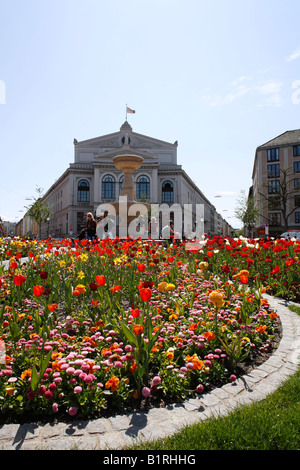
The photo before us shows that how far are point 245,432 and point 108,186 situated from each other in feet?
200

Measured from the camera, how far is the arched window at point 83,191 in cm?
6400

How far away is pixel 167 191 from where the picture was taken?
214 feet

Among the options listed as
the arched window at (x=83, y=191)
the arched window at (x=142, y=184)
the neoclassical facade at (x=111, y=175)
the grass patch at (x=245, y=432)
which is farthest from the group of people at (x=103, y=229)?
the arched window at (x=83, y=191)

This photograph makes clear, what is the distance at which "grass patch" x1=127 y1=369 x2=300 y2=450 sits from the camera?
216 centimetres

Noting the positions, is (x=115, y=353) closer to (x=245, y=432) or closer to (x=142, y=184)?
(x=245, y=432)

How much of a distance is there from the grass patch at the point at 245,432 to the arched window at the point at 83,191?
63.5 meters

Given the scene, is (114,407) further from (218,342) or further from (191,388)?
(218,342)

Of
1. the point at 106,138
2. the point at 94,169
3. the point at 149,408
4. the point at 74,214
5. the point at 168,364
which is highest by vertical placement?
the point at 106,138

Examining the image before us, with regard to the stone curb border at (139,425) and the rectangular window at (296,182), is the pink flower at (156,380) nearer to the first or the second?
the stone curb border at (139,425)

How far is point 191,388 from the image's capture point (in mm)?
3105

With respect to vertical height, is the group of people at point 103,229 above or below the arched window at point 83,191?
below

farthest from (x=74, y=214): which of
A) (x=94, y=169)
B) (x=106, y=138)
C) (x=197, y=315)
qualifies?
(x=197, y=315)

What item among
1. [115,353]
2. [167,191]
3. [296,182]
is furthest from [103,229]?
[296,182]
